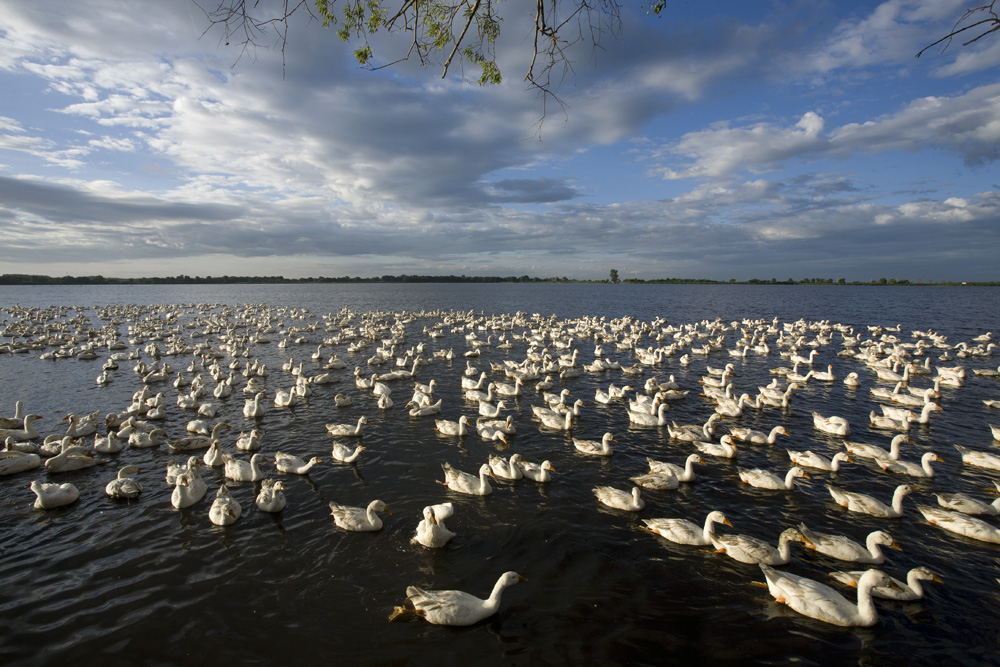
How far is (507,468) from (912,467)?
40.0ft

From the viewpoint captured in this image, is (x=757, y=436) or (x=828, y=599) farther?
(x=757, y=436)

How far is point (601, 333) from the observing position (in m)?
43.3

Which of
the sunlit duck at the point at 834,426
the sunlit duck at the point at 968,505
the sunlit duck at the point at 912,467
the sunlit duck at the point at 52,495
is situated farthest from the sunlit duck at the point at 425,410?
the sunlit duck at the point at 968,505

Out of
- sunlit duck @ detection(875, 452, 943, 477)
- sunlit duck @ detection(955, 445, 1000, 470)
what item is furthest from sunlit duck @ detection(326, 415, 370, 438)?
sunlit duck @ detection(955, 445, 1000, 470)

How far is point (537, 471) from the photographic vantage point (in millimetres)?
13633

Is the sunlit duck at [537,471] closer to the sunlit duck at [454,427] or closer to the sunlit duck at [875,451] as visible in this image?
the sunlit duck at [454,427]

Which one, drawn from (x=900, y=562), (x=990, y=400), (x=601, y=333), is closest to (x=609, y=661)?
(x=900, y=562)

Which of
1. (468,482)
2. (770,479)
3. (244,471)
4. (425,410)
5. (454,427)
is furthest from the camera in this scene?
(425,410)

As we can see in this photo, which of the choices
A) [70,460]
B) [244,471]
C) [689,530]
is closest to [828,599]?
[689,530]

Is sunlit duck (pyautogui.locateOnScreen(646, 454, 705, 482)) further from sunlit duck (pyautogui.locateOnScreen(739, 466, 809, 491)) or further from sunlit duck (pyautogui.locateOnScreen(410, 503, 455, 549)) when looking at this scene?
sunlit duck (pyautogui.locateOnScreen(410, 503, 455, 549))

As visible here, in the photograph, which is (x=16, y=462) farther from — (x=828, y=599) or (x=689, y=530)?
(x=828, y=599)

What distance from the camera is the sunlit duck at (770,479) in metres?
13.0

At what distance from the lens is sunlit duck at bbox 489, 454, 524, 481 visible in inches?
535

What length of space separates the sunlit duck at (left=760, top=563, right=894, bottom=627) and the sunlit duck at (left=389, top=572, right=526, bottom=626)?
5.20 meters
